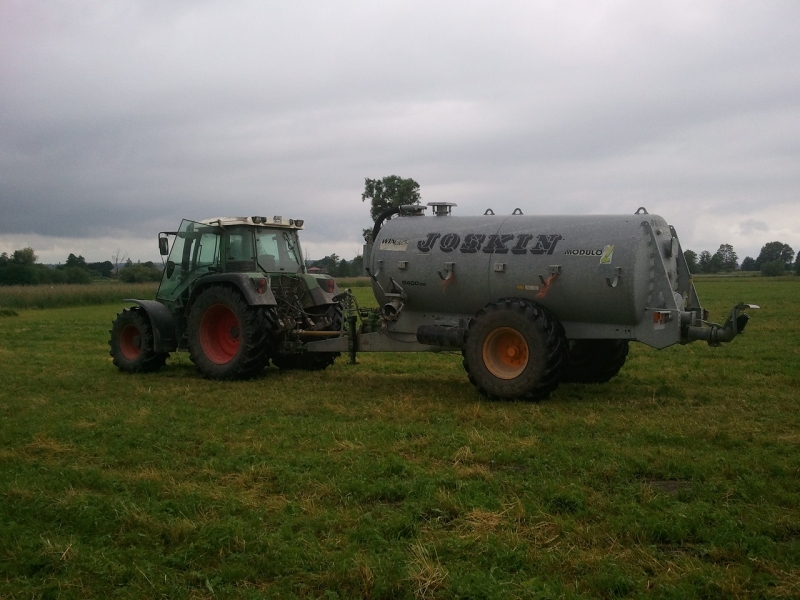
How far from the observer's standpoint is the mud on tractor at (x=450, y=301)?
8758 mm

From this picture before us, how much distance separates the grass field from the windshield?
2649 millimetres

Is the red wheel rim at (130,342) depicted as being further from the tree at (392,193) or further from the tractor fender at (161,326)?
the tree at (392,193)

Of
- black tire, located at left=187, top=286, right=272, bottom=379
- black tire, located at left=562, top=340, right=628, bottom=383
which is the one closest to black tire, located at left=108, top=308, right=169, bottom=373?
black tire, located at left=187, top=286, right=272, bottom=379

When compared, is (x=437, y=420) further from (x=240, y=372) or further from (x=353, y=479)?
(x=240, y=372)

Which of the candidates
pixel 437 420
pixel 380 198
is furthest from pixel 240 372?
pixel 380 198

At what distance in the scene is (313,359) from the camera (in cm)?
1209

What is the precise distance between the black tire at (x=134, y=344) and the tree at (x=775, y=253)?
77767 millimetres

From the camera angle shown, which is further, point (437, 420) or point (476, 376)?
point (476, 376)

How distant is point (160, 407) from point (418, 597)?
574 centimetres

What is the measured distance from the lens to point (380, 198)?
1884 centimetres

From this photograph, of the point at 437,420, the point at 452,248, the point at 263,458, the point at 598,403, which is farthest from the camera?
the point at 452,248

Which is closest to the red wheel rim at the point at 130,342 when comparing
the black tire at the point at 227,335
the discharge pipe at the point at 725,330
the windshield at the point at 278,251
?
the black tire at the point at 227,335

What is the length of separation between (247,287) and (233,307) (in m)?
0.36

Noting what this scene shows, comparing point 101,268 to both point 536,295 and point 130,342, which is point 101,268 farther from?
point 536,295
